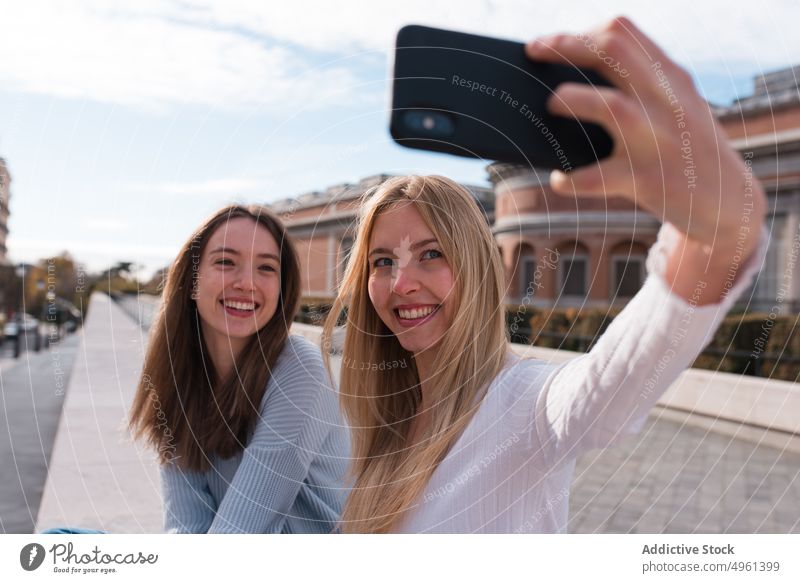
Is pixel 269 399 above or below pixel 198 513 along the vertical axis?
above

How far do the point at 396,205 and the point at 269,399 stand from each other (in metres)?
0.35

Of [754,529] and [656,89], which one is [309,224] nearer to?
[656,89]

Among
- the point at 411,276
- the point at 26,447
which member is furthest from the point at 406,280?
the point at 26,447

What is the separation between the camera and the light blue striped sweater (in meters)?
0.90

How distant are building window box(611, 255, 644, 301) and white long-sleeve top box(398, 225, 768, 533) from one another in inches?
21.7

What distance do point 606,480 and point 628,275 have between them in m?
0.70

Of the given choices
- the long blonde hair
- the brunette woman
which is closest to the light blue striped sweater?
the brunette woman

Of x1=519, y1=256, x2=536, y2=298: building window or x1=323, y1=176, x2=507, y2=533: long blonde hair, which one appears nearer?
x1=323, y1=176, x2=507, y2=533: long blonde hair

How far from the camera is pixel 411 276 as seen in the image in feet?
2.39

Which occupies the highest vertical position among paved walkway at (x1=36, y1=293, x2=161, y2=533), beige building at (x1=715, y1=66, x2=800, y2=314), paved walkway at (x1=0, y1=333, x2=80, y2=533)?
beige building at (x1=715, y1=66, x2=800, y2=314)

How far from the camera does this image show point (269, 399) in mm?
941

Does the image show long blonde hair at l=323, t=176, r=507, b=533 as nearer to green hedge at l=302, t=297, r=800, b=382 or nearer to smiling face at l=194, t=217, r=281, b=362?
smiling face at l=194, t=217, r=281, b=362
